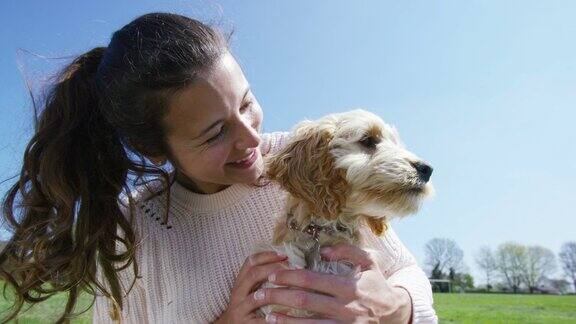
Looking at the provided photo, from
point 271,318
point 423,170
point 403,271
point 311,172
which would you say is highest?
point 423,170

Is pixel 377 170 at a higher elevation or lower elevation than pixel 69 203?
higher

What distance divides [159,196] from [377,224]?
145 centimetres

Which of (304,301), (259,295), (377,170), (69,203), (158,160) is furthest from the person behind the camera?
(158,160)

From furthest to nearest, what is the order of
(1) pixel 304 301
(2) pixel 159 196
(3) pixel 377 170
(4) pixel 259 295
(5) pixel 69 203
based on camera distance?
(2) pixel 159 196, (5) pixel 69 203, (3) pixel 377 170, (4) pixel 259 295, (1) pixel 304 301

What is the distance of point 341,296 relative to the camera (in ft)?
9.53

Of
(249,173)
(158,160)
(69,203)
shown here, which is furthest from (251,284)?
(69,203)

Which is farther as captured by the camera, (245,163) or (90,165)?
(90,165)

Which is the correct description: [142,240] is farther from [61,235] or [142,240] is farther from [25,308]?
[25,308]

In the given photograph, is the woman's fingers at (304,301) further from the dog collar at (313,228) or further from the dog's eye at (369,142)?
the dog's eye at (369,142)

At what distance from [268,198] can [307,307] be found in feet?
2.99

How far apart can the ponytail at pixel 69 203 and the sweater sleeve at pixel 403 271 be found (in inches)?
60.8

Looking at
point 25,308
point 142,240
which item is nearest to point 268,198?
point 142,240

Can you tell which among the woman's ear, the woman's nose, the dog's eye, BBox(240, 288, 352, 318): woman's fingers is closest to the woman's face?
the woman's nose

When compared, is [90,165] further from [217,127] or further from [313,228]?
[313,228]
